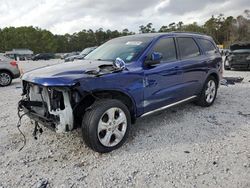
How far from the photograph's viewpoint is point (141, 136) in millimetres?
4027

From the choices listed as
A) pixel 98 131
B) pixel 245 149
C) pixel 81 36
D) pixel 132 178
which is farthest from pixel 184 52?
pixel 81 36

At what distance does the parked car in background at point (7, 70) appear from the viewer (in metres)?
9.67

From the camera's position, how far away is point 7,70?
9773 millimetres

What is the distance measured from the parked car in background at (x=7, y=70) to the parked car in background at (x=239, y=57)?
10293 mm

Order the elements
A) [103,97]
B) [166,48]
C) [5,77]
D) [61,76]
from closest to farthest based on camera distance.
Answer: [61,76]
[103,97]
[166,48]
[5,77]

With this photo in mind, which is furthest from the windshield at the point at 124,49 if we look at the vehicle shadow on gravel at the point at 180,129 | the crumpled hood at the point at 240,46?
the crumpled hood at the point at 240,46

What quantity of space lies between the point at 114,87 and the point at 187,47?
7.47 feet

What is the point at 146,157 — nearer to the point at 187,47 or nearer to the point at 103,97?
the point at 103,97

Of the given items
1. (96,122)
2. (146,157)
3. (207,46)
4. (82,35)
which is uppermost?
(82,35)

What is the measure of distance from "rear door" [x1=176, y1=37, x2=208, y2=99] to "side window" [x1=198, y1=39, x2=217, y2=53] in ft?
0.72

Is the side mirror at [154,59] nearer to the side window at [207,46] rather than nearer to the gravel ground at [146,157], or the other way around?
the gravel ground at [146,157]

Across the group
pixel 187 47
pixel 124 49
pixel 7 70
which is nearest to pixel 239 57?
pixel 187 47

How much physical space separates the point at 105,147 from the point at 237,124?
261 centimetres

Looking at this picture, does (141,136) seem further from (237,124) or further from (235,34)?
(235,34)
